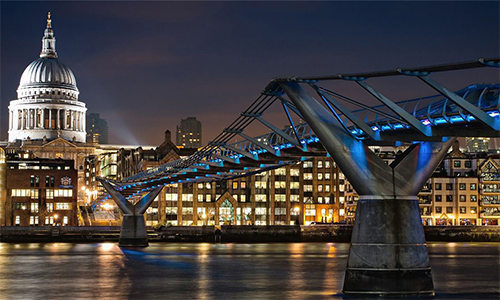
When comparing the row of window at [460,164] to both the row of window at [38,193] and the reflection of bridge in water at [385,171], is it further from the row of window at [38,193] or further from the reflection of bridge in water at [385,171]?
the reflection of bridge in water at [385,171]

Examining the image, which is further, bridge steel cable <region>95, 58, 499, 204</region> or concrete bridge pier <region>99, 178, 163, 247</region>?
concrete bridge pier <region>99, 178, 163, 247</region>

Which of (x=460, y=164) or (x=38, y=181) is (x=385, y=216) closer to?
(x=460, y=164)

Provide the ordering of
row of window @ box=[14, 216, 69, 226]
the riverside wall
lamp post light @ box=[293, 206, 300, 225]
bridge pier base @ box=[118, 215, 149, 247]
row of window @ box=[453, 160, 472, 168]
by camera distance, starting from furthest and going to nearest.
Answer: lamp post light @ box=[293, 206, 300, 225]
row of window @ box=[453, 160, 472, 168]
row of window @ box=[14, 216, 69, 226]
the riverside wall
bridge pier base @ box=[118, 215, 149, 247]

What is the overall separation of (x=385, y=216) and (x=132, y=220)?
224 feet

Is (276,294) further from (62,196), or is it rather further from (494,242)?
(62,196)

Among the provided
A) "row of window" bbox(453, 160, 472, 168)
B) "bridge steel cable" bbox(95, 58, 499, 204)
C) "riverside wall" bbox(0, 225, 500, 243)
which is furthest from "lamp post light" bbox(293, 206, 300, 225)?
"bridge steel cable" bbox(95, 58, 499, 204)

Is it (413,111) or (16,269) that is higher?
(413,111)

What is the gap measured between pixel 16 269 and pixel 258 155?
830 inches

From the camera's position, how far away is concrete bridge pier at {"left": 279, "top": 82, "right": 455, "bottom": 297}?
40781 millimetres

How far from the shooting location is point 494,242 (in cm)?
12962

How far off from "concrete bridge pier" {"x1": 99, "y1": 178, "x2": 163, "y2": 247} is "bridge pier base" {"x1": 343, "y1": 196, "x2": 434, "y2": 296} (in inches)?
2500

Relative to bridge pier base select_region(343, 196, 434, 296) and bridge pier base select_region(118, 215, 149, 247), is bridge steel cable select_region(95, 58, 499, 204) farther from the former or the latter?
bridge pier base select_region(118, 215, 149, 247)

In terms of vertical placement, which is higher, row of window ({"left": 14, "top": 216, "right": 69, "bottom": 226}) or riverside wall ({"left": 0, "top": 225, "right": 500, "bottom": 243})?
row of window ({"left": 14, "top": 216, "right": 69, "bottom": 226})

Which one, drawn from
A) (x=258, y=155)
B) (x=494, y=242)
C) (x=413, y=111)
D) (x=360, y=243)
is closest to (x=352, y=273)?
(x=360, y=243)
